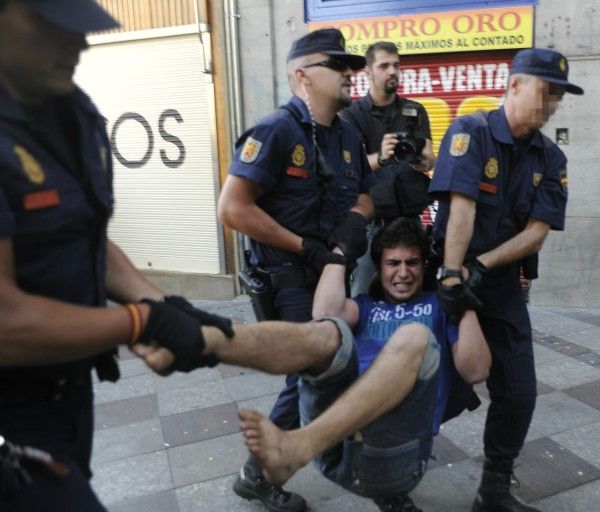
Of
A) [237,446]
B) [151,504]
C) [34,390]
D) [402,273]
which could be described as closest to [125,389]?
[237,446]

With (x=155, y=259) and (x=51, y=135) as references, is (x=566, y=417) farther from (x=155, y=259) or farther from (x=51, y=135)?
(x=155, y=259)

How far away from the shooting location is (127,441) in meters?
3.77

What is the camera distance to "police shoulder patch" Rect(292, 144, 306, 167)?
9.26 feet

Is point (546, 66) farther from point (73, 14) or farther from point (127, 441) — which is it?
point (127, 441)

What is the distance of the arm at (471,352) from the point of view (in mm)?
2588

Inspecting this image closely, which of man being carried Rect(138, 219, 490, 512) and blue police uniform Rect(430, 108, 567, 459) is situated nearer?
man being carried Rect(138, 219, 490, 512)

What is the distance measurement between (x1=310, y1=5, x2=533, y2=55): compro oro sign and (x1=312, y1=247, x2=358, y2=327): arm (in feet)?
14.0

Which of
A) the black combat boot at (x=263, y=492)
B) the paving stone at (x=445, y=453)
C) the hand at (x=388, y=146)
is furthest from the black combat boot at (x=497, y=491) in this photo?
the hand at (x=388, y=146)

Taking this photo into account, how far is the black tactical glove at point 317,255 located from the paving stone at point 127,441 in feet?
5.16

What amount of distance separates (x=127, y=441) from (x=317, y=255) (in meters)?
1.80

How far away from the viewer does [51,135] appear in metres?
1.52

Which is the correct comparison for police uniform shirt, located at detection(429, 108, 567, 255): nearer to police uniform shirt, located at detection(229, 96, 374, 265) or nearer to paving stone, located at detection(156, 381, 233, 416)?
police uniform shirt, located at detection(229, 96, 374, 265)

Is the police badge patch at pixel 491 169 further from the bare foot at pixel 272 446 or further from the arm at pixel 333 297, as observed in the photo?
the bare foot at pixel 272 446

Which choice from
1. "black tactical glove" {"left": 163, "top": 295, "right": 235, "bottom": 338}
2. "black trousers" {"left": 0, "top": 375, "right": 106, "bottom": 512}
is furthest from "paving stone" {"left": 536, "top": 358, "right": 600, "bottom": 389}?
"black trousers" {"left": 0, "top": 375, "right": 106, "bottom": 512}
